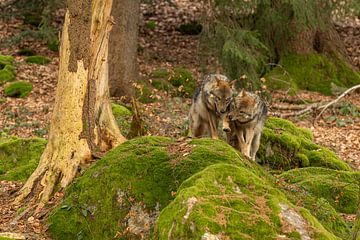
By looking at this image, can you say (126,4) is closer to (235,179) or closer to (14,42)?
(14,42)

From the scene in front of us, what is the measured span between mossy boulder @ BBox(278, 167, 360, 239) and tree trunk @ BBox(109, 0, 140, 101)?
7.96m

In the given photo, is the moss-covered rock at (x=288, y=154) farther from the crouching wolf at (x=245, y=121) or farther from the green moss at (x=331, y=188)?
the green moss at (x=331, y=188)

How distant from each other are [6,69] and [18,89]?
1.47 m

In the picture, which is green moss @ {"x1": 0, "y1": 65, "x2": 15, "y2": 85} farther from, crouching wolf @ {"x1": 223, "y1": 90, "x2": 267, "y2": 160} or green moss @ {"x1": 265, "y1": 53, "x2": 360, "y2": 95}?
crouching wolf @ {"x1": 223, "y1": 90, "x2": 267, "y2": 160}

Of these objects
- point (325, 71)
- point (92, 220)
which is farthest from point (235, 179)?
point (325, 71)

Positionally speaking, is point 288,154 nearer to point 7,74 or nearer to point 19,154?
point 19,154

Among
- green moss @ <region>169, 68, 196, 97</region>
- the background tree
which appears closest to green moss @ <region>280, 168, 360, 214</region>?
the background tree

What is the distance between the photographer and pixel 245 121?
10.2 m

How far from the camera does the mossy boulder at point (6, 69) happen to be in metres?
18.6

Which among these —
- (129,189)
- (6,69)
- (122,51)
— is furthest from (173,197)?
(6,69)

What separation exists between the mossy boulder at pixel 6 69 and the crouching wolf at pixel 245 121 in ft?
31.9

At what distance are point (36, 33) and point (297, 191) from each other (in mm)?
14503

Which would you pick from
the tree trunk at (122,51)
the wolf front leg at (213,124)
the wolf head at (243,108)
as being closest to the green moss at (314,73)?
the tree trunk at (122,51)

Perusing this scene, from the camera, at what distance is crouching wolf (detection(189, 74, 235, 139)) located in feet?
32.9
